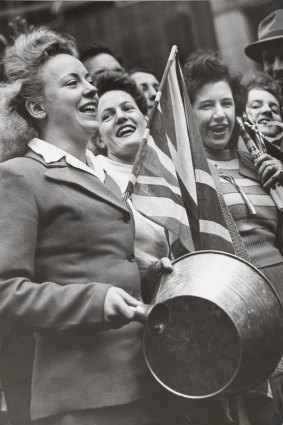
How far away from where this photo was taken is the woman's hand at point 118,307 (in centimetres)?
200

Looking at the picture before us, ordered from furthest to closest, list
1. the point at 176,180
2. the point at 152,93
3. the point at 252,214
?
the point at 152,93 → the point at 252,214 → the point at 176,180

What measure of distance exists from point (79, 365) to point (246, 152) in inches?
60.8

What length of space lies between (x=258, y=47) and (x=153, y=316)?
2124 millimetres

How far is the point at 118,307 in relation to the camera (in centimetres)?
202

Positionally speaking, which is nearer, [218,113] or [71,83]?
[71,83]

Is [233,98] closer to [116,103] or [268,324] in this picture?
[116,103]

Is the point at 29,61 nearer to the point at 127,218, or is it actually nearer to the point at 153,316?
the point at 127,218

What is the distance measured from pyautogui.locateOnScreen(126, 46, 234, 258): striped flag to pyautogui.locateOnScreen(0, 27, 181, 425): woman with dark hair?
0.79ft

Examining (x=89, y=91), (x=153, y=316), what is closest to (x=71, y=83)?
(x=89, y=91)

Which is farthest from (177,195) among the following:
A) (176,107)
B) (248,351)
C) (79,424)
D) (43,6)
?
(43,6)

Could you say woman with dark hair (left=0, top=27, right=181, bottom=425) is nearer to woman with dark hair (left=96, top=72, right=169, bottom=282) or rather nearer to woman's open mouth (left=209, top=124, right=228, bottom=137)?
woman with dark hair (left=96, top=72, right=169, bottom=282)

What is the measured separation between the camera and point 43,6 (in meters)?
5.66

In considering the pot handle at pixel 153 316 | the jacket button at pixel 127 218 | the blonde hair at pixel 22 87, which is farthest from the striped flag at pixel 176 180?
the pot handle at pixel 153 316

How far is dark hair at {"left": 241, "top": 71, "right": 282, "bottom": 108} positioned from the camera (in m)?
3.72
